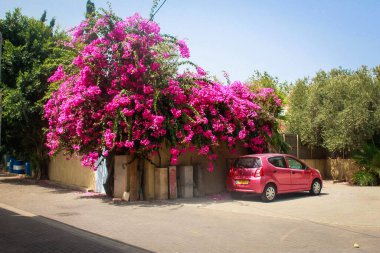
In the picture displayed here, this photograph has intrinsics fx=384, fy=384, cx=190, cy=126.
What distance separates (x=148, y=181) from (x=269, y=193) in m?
4.11

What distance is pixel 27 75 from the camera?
57.7 feet

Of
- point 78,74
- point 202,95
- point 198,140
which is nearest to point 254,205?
point 198,140

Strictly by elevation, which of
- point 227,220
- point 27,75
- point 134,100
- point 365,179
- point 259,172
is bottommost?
point 227,220

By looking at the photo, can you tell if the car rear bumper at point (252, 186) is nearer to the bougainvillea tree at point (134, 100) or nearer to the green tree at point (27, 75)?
the bougainvillea tree at point (134, 100)

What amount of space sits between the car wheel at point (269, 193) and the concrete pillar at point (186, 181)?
270 cm

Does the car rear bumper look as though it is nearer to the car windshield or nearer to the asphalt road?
the car windshield

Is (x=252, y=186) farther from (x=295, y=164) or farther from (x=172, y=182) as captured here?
(x=172, y=182)

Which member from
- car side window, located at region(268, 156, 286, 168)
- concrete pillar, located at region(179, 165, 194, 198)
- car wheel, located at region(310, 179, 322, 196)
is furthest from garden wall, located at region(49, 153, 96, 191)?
car wheel, located at region(310, 179, 322, 196)

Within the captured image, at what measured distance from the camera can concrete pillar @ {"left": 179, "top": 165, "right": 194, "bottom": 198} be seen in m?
13.6

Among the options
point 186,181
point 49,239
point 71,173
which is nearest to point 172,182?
point 186,181

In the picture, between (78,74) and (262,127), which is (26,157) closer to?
→ (78,74)

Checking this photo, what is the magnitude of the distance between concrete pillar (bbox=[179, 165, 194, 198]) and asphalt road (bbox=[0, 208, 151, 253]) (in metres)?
5.22

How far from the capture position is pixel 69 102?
485 inches

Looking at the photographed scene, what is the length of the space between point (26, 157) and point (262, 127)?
577 inches
